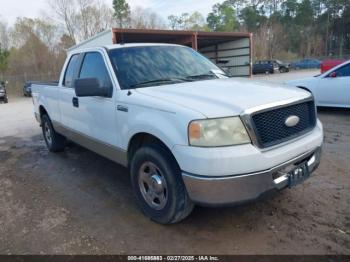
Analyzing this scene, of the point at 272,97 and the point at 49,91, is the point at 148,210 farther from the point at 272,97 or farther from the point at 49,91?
the point at 49,91

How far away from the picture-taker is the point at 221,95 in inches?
120

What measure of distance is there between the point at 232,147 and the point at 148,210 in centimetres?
133

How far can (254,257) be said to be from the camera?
2768mm

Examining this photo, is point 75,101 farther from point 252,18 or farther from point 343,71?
point 252,18

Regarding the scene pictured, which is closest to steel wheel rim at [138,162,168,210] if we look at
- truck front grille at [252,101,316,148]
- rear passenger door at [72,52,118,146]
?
rear passenger door at [72,52,118,146]

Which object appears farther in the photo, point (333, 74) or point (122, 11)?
point (122, 11)

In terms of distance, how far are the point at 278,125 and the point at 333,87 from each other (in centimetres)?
630

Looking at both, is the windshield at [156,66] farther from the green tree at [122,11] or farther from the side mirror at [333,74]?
the green tree at [122,11]

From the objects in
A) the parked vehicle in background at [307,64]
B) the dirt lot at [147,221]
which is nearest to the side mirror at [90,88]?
the dirt lot at [147,221]

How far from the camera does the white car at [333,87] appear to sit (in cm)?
808

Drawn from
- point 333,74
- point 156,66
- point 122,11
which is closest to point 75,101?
point 156,66

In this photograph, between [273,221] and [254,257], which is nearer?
[254,257]

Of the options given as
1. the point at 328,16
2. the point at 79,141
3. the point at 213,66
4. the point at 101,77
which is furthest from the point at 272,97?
the point at 328,16

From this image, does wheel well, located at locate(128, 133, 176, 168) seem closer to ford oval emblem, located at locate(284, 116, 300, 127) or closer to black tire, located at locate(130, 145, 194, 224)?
black tire, located at locate(130, 145, 194, 224)
